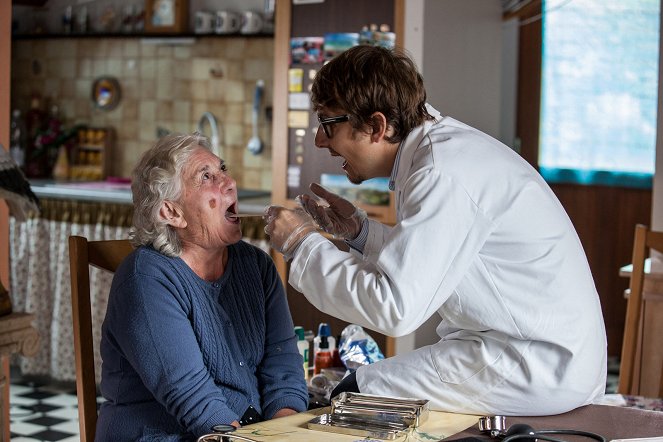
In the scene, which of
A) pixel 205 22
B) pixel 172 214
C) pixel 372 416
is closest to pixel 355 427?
pixel 372 416

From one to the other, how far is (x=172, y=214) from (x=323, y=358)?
26.1 inches

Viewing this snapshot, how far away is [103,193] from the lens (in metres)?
4.72

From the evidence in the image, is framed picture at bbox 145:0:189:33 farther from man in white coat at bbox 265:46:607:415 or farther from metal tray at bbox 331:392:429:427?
metal tray at bbox 331:392:429:427

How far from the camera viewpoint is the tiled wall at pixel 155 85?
17.9 ft

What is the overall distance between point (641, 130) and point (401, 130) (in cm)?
395

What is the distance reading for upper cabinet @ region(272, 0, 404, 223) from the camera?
420 centimetres

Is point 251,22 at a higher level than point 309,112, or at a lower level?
higher

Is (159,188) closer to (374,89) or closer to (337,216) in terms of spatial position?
(337,216)

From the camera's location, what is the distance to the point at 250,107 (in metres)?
5.46

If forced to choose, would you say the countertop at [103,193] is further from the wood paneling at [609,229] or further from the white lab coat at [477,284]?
the white lab coat at [477,284]

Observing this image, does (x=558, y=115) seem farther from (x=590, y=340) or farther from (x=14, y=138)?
(x=590, y=340)

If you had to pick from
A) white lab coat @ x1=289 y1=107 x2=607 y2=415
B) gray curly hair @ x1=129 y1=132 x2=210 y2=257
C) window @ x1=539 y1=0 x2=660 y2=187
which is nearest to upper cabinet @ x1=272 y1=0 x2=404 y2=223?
window @ x1=539 y1=0 x2=660 y2=187

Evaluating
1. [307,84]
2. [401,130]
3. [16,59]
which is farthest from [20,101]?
[401,130]

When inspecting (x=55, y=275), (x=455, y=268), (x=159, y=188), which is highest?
(x=159, y=188)
